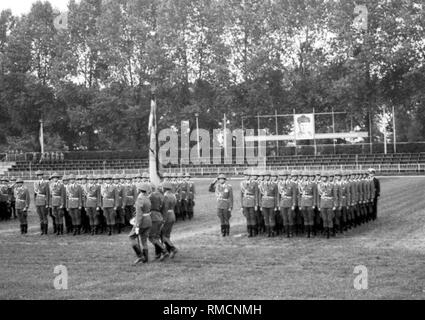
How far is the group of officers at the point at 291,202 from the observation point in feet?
59.9

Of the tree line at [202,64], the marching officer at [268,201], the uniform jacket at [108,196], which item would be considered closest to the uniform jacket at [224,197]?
the marching officer at [268,201]

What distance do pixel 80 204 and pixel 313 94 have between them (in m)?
40.0

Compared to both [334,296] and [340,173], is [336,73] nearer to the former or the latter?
[340,173]

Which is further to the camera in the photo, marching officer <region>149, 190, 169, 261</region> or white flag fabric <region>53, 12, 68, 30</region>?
white flag fabric <region>53, 12, 68, 30</region>

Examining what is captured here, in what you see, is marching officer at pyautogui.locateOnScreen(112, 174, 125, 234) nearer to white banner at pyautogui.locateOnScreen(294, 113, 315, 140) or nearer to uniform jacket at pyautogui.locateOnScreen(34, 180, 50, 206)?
uniform jacket at pyautogui.locateOnScreen(34, 180, 50, 206)

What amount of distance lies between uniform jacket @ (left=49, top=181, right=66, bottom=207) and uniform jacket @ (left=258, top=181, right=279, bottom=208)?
5793 millimetres

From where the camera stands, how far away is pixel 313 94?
57.8 metres

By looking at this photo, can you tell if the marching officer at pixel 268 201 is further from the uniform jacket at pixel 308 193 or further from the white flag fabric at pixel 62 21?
the white flag fabric at pixel 62 21

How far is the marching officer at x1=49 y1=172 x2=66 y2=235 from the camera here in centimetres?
2012

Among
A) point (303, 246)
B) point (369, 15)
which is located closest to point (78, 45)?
point (369, 15)

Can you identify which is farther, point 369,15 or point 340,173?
point 369,15

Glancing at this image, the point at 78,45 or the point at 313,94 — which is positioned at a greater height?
the point at 78,45

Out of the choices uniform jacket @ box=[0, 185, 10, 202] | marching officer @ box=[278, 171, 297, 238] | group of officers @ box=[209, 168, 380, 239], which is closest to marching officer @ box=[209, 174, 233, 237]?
group of officers @ box=[209, 168, 380, 239]

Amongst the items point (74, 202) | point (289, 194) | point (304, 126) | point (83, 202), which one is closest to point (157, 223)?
point (289, 194)
